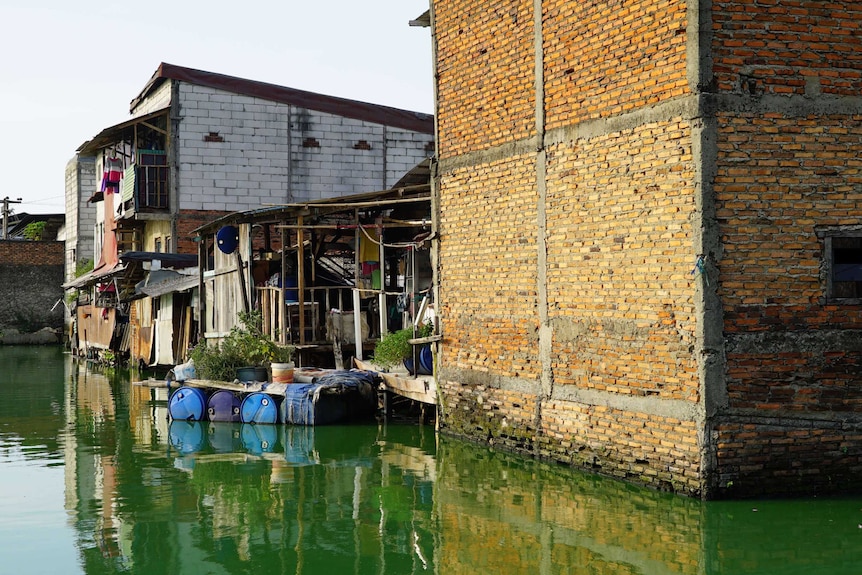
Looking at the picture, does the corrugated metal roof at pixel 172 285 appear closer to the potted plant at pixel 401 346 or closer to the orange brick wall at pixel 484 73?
the potted plant at pixel 401 346

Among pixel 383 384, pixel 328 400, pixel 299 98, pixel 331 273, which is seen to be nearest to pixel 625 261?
pixel 383 384

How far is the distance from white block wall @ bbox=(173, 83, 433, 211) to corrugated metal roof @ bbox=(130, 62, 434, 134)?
0.19 m

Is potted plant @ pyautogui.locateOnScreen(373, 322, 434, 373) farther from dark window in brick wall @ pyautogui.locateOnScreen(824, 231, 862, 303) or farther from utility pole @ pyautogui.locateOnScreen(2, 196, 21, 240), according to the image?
utility pole @ pyautogui.locateOnScreen(2, 196, 21, 240)

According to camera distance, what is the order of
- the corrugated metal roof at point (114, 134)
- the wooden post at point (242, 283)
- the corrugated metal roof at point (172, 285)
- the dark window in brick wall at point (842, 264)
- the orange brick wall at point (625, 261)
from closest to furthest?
the dark window in brick wall at point (842, 264), the orange brick wall at point (625, 261), the wooden post at point (242, 283), the corrugated metal roof at point (172, 285), the corrugated metal roof at point (114, 134)

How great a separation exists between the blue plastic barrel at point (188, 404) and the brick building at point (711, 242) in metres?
7.01

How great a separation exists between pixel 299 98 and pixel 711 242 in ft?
62.3

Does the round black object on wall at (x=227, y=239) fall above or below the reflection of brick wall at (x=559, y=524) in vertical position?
above

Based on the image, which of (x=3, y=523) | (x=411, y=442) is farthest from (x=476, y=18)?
(x=3, y=523)

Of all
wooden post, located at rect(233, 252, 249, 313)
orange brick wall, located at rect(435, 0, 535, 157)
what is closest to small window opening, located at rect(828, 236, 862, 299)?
orange brick wall, located at rect(435, 0, 535, 157)

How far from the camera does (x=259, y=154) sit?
2589 centimetres

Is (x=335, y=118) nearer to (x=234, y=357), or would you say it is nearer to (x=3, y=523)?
(x=234, y=357)

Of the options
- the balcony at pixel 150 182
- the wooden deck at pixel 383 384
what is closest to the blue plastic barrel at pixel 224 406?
the wooden deck at pixel 383 384

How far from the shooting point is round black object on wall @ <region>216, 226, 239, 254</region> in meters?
18.9

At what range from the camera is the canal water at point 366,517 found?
24.9ft
